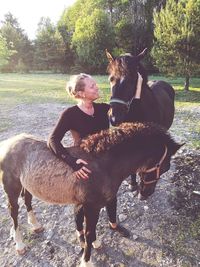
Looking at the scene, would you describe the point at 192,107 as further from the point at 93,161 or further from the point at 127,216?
the point at 93,161

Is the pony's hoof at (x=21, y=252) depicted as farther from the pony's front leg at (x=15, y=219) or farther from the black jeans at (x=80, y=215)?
the black jeans at (x=80, y=215)

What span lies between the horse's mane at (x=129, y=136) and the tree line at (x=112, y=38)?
535 inches

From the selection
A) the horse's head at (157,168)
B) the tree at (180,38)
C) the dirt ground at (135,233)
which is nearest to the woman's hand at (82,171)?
the horse's head at (157,168)

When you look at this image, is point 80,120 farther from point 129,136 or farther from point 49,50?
point 49,50

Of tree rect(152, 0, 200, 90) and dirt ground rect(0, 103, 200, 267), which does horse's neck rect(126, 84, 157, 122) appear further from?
tree rect(152, 0, 200, 90)

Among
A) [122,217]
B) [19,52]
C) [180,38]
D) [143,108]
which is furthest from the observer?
[19,52]

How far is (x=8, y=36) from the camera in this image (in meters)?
41.0

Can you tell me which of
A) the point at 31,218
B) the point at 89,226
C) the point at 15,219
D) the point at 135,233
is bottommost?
the point at 135,233

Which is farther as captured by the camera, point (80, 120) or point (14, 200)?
point (14, 200)

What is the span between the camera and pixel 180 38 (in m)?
14.6

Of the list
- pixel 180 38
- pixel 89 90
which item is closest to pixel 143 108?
pixel 89 90

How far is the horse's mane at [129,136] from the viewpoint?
280cm

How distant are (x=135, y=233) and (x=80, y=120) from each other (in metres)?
2.00

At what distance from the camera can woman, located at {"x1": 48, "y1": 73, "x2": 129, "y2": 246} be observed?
2.81m
